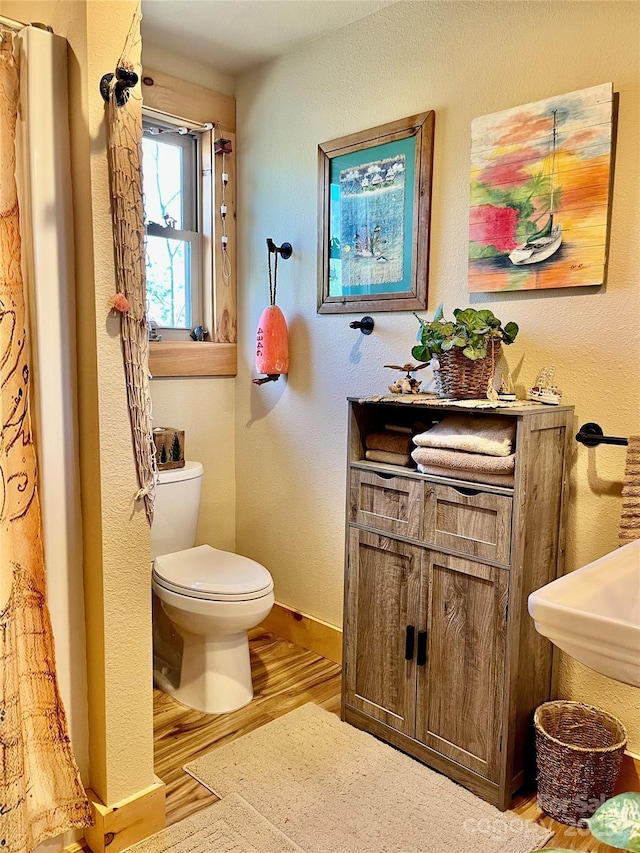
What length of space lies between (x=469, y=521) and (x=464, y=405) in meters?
0.33

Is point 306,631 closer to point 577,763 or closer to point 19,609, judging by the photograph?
point 577,763

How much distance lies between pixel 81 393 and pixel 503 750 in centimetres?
148

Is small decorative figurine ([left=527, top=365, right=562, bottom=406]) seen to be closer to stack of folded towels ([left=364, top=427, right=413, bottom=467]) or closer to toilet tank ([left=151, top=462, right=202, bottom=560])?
stack of folded towels ([left=364, top=427, right=413, bottom=467])

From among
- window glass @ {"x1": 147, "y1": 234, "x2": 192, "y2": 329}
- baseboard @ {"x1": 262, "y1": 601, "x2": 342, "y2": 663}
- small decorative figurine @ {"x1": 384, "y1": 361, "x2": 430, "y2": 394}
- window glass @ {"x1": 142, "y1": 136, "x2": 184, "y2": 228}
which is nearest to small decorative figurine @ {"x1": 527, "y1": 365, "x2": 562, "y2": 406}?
small decorative figurine @ {"x1": 384, "y1": 361, "x2": 430, "y2": 394}

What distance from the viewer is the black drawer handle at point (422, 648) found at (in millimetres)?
1983

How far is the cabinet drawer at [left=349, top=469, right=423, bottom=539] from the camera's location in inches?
78.2

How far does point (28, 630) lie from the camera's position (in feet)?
4.95

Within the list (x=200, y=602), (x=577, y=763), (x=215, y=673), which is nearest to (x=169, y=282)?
(x=200, y=602)

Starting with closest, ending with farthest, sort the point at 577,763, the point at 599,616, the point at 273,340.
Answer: the point at 599,616 < the point at 577,763 < the point at 273,340

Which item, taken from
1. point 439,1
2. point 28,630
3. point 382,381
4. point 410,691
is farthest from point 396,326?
point 28,630

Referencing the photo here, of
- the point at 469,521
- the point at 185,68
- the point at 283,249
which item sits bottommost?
the point at 469,521

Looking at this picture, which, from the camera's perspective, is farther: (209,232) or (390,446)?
(209,232)

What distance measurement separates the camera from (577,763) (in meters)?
1.71

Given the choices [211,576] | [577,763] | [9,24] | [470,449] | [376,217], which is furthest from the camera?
[376,217]
